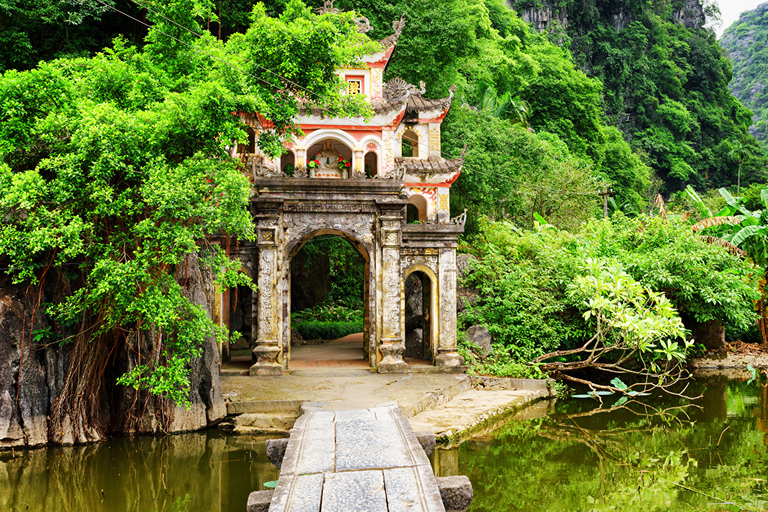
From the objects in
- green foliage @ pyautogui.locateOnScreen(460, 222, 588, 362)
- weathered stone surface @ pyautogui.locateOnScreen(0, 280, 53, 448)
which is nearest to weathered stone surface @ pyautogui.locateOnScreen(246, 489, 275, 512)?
weathered stone surface @ pyautogui.locateOnScreen(0, 280, 53, 448)

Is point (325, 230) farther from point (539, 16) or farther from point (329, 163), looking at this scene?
point (539, 16)

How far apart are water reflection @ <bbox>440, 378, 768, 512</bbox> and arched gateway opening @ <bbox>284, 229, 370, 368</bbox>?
7.07 meters

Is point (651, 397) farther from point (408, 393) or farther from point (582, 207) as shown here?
point (582, 207)

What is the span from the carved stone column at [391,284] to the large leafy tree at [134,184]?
126 inches

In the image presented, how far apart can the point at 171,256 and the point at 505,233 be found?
10.7 meters

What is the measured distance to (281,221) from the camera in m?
10.9

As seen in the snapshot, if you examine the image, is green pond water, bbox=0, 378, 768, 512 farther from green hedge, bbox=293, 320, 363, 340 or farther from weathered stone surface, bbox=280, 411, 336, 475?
green hedge, bbox=293, 320, 363, 340

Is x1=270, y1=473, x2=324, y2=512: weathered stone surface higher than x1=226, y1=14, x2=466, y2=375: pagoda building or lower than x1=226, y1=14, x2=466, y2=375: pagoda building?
lower

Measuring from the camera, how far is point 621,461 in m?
7.30

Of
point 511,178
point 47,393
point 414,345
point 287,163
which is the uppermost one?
point 511,178

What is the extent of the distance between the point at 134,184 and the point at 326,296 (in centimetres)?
1337

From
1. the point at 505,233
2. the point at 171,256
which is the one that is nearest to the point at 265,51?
the point at 171,256

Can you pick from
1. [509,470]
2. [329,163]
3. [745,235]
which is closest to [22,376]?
[509,470]

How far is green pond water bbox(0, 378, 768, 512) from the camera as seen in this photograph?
19.2 ft
